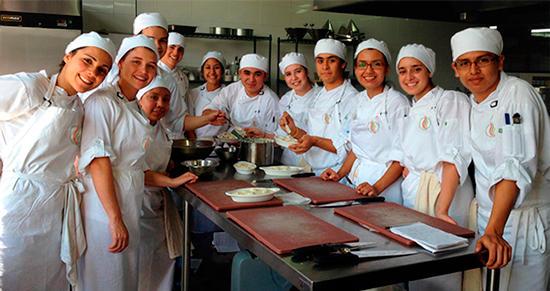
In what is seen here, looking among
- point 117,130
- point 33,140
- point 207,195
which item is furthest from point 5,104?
point 207,195

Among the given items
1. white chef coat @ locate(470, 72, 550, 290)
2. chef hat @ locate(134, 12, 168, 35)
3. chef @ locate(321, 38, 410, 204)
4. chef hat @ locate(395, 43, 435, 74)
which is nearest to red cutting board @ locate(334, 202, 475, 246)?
white chef coat @ locate(470, 72, 550, 290)

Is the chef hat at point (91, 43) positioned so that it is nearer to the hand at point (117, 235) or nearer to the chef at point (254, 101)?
the hand at point (117, 235)

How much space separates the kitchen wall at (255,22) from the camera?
18.4 feet

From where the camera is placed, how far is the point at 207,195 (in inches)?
85.3

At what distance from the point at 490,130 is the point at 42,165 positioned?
1.93 m

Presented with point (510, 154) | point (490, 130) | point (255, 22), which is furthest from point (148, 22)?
point (255, 22)

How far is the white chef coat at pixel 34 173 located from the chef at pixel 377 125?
131 cm

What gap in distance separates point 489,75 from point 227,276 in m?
2.36

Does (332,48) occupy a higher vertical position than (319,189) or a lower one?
higher

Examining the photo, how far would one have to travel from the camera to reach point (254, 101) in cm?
399

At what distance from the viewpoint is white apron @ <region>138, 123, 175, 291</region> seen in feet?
8.46

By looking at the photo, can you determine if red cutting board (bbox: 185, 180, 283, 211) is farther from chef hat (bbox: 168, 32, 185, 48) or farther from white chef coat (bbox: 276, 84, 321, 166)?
chef hat (bbox: 168, 32, 185, 48)

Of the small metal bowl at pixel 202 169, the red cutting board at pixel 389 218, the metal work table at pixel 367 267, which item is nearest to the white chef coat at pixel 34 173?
the small metal bowl at pixel 202 169

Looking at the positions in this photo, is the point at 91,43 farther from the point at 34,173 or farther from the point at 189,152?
the point at 189,152
